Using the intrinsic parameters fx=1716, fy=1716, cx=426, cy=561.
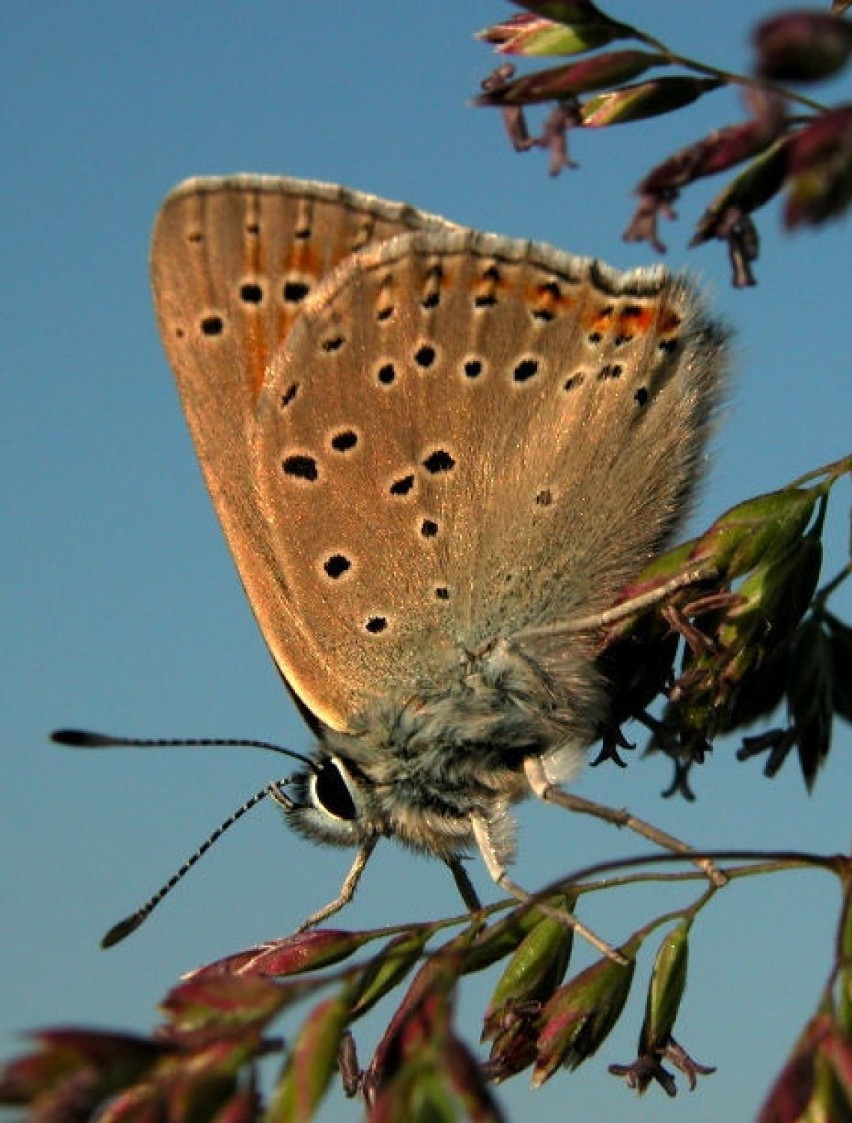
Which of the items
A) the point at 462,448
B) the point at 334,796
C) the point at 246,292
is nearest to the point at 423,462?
the point at 462,448

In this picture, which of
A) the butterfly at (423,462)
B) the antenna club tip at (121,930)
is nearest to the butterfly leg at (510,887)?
the butterfly at (423,462)

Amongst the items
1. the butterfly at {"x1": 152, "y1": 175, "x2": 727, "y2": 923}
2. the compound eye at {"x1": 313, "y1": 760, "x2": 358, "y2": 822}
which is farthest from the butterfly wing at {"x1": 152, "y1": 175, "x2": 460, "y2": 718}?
the compound eye at {"x1": 313, "y1": 760, "x2": 358, "y2": 822}

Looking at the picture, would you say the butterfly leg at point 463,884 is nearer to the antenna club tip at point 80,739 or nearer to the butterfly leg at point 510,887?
the butterfly leg at point 510,887

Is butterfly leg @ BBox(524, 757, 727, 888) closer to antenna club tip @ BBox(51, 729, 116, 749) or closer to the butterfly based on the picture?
the butterfly

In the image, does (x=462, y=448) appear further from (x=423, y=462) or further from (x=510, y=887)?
(x=510, y=887)

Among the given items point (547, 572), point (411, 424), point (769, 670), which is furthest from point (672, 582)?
point (411, 424)
